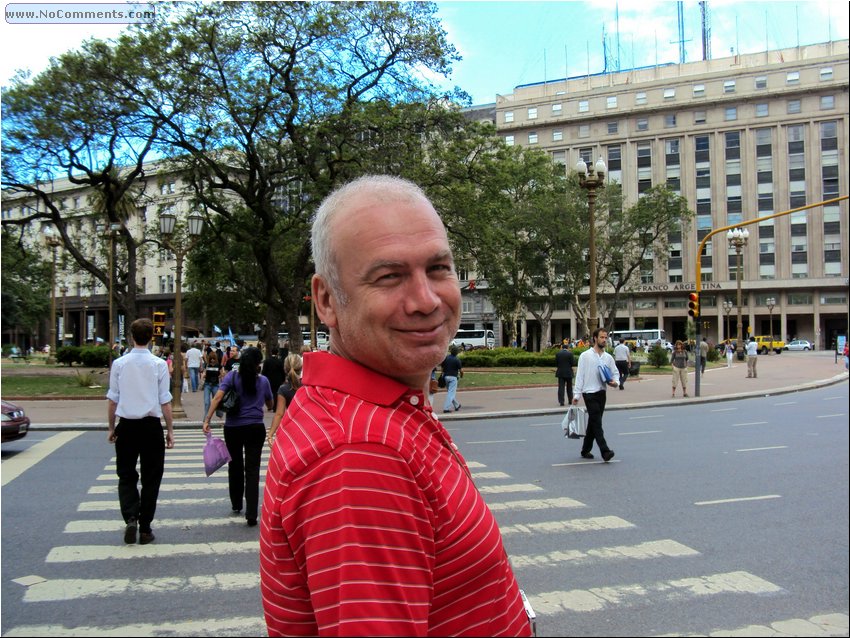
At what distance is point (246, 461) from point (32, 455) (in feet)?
21.7

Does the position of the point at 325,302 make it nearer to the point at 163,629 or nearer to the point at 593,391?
the point at 163,629

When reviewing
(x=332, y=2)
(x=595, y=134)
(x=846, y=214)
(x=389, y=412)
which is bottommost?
(x=389, y=412)

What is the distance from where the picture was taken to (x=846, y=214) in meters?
0.95

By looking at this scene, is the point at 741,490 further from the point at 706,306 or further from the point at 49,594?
the point at 706,306

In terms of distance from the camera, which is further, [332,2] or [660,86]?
[660,86]

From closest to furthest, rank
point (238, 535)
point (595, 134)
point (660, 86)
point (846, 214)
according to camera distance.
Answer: point (846, 214) → point (238, 535) → point (660, 86) → point (595, 134)

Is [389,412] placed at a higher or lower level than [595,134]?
lower

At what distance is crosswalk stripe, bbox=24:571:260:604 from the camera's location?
491 centimetres

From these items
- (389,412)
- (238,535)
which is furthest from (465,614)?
(238,535)

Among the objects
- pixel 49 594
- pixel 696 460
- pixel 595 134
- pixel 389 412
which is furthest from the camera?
pixel 595 134

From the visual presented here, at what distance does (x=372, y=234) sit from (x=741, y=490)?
8.02 metres

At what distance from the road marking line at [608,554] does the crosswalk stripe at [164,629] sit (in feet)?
7.15

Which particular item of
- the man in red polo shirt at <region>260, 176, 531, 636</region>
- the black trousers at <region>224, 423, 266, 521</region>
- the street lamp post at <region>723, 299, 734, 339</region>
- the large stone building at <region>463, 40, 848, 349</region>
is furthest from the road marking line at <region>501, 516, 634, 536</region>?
the street lamp post at <region>723, 299, 734, 339</region>

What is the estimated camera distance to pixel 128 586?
509cm
